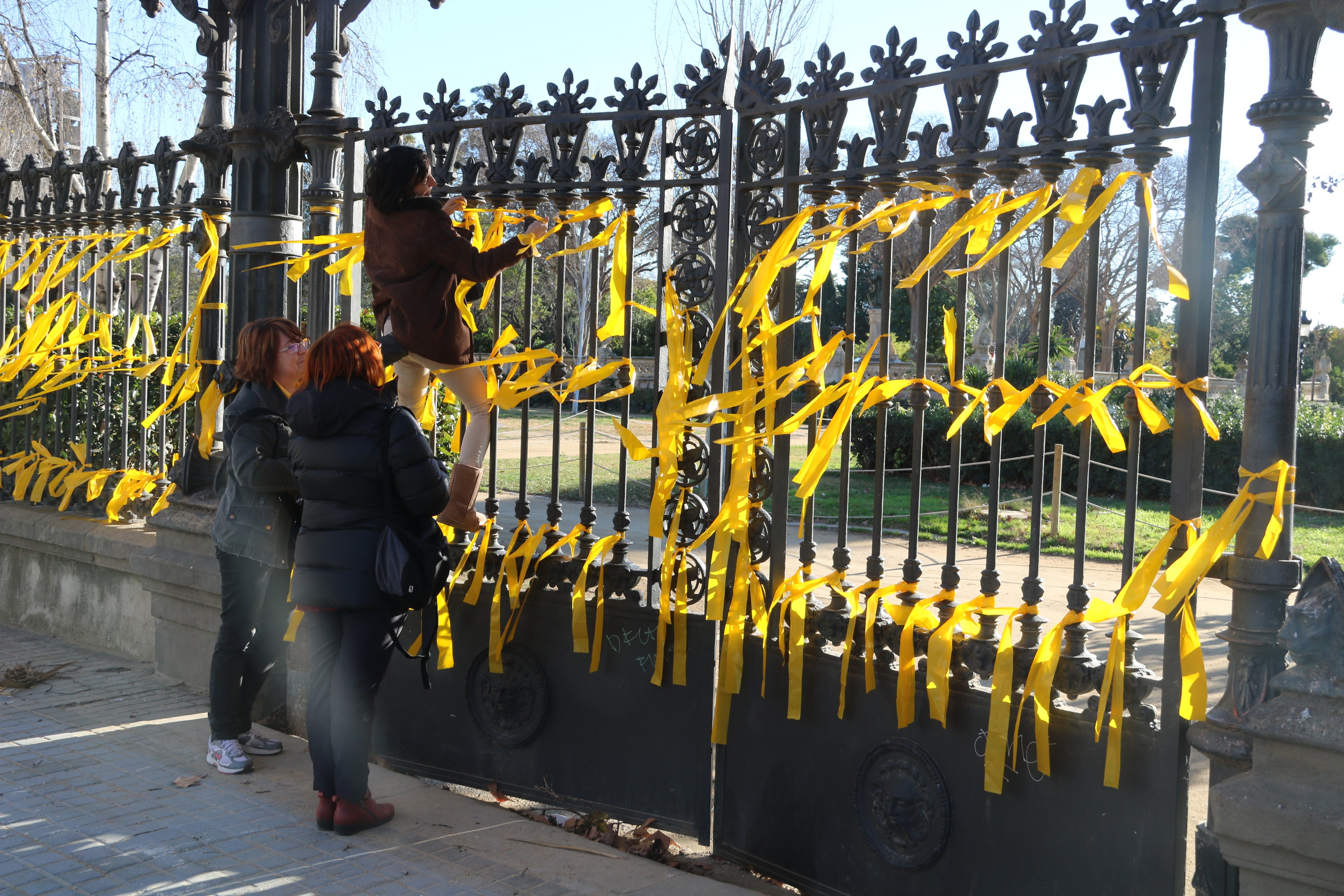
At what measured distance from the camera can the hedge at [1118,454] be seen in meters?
16.8

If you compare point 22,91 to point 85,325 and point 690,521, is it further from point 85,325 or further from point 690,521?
point 690,521

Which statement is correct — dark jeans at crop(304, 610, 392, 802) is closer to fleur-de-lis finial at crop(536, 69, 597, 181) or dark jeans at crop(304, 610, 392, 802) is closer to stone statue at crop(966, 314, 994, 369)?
fleur-de-lis finial at crop(536, 69, 597, 181)

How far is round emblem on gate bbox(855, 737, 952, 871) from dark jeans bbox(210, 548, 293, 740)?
266cm

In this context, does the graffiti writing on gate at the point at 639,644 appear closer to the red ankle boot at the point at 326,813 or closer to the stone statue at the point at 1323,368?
the red ankle boot at the point at 326,813

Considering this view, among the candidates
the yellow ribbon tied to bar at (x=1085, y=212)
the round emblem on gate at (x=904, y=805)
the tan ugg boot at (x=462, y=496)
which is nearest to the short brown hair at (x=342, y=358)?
the tan ugg boot at (x=462, y=496)

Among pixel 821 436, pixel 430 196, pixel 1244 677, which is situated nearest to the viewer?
pixel 1244 677

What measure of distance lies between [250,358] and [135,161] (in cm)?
252

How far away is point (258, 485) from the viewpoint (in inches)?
184

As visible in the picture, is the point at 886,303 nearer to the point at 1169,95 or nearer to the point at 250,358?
the point at 1169,95

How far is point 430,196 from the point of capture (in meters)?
4.57

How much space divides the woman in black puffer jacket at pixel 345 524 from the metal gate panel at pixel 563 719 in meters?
0.70

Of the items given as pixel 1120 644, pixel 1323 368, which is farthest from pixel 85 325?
pixel 1323 368

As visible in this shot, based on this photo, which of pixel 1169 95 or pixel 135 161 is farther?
pixel 135 161

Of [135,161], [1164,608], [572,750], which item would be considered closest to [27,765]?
[572,750]
